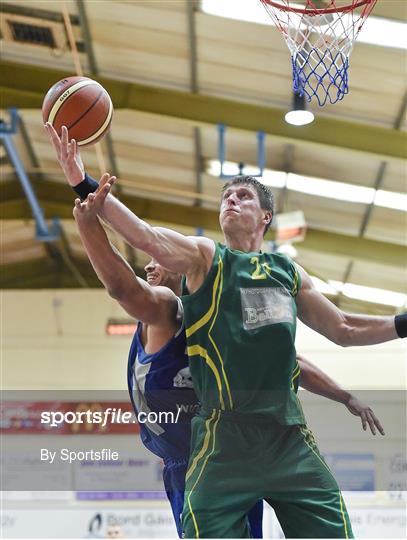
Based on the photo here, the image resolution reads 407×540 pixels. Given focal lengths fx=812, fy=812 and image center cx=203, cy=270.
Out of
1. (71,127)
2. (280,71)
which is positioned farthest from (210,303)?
(280,71)

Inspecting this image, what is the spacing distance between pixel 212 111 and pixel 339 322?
5.76 m

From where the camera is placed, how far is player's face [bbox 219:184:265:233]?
3230 mm

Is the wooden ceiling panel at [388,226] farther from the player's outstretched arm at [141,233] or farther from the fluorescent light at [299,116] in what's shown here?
the player's outstretched arm at [141,233]

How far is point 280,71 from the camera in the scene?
25.8ft

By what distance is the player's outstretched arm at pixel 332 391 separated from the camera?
3.31 m

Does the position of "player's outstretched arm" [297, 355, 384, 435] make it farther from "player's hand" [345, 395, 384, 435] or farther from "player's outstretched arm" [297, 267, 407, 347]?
"player's outstretched arm" [297, 267, 407, 347]

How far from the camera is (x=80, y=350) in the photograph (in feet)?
41.6

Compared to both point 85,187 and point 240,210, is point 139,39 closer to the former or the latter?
point 240,210

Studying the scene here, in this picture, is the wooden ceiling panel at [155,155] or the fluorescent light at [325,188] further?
the wooden ceiling panel at [155,155]

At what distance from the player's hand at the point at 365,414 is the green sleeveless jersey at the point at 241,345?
47 centimetres

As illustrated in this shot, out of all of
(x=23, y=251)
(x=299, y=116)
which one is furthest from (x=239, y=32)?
(x=23, y=251)

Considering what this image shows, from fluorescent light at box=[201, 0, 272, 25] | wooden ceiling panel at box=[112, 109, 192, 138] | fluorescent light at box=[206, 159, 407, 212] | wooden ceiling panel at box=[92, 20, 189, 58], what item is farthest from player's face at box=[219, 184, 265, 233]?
fluorescent light at box=[206, 159, 407, 212]

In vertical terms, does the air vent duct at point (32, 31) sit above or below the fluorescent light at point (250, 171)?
above

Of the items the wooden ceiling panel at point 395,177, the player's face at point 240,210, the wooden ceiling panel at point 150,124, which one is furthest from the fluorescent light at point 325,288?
the player's face at point 240,210
